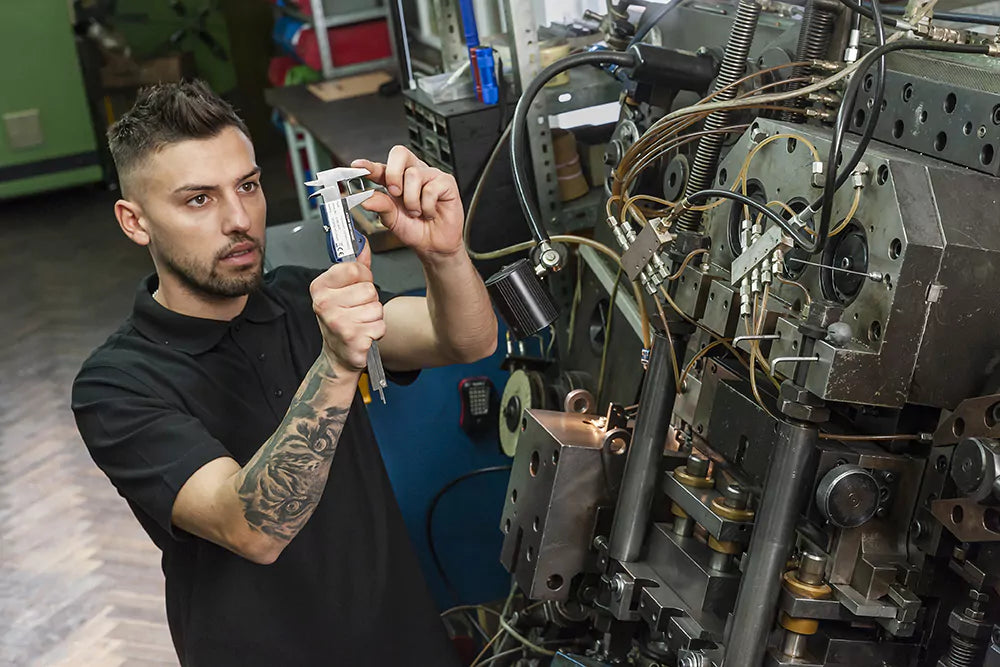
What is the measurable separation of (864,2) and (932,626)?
751mm

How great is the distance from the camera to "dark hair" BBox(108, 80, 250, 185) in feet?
4.90

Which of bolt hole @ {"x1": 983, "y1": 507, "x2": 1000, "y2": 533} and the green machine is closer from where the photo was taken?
bolt hole @ {"x1": 983, "y1": 507, "x2": 1000, "y2": 533}

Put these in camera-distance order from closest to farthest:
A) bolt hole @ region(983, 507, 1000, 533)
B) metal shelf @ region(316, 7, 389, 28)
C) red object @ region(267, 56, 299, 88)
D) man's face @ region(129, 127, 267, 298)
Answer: bolt hole @ region(983, 507, 1000, 533) < man's face @ region(129, 127, 267, 298) < metal shelf @ region(316, 7, 389, 28) < red object @ region(267, 56, 299, 88)

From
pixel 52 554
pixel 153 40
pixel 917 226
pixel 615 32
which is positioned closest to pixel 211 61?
pixel 153 40

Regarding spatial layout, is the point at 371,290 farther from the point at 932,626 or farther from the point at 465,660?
the point at 465,660

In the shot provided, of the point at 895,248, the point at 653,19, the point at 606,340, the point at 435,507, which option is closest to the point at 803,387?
the point at 895,248

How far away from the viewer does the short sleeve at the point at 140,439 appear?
1.33m

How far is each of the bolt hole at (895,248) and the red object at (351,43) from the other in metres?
3.71

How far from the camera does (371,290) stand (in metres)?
1.08

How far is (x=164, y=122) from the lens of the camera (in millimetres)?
1496

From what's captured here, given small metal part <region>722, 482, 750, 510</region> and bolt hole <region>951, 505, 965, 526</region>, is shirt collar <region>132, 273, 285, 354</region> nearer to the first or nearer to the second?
small metal part <region>722, 482, 750, 510</region>

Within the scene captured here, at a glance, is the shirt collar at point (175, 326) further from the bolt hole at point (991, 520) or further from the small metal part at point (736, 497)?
the bolt hole at point (991, 520)

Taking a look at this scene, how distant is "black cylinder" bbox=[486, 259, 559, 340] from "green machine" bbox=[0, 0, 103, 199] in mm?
5289

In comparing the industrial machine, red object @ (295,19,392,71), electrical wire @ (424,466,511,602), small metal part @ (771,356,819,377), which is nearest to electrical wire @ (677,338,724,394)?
the industrial machine
